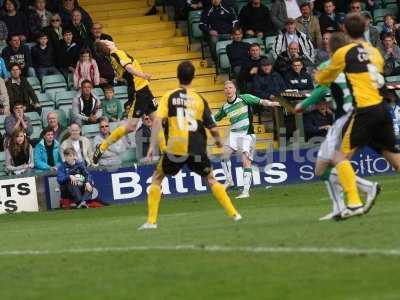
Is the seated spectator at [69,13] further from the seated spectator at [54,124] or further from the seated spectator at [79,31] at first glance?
the seated spectator at [54,124]

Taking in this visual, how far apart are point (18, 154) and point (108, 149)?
171 cm

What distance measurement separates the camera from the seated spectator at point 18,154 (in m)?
23.8

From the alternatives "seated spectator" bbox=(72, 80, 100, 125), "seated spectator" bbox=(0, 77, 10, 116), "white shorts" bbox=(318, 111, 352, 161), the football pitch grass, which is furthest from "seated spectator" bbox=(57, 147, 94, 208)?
"white shorts" bbox=(318, 111, 352, 161)

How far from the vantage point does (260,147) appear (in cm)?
2611

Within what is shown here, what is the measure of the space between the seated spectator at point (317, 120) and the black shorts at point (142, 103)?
5.34m

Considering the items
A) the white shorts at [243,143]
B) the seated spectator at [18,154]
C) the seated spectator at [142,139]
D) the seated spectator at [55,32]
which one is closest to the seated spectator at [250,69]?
the seated spectator at [142,139]

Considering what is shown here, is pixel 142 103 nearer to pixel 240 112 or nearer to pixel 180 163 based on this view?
pixel 240 112

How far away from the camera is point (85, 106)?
2527 centimetres

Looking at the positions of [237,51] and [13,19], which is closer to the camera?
[13,19]

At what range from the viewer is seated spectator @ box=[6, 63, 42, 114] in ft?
82.0

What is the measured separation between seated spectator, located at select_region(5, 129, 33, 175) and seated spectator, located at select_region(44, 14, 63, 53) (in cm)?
306

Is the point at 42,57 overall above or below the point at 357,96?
below

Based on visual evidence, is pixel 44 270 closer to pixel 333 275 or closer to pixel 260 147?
pixel 333 275

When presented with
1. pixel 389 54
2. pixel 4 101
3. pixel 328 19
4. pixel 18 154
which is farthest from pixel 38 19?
pixel 389 54
